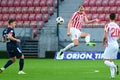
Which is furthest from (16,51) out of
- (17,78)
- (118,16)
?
(118,16)

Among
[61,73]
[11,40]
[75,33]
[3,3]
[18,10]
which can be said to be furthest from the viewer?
[3,3]

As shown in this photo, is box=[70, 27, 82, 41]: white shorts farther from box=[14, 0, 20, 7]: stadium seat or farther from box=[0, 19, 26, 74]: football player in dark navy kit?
box=[14, 0, 20, 7]: stadium seat

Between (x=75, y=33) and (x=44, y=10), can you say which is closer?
(x=75, y=33)

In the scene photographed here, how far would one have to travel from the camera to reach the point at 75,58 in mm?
28500

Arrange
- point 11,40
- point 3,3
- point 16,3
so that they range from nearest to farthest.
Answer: point 11,40 < point 16,3 < point 3,3

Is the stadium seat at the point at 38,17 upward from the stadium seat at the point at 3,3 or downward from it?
downward

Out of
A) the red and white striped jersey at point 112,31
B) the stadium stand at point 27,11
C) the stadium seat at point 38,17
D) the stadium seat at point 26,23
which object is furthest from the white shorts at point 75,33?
the stadium seat at point 38,17

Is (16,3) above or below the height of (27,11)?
above

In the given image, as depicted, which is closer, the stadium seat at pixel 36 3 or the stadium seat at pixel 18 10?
the stadium seat at pixel 18 10

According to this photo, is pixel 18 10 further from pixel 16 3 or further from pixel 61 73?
pixel 61 73

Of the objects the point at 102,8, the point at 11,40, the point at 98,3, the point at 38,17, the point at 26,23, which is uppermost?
the point at 98,3

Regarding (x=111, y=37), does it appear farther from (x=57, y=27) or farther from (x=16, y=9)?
(x=16, y=9)

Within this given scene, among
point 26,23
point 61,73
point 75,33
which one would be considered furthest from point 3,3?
point 61,73

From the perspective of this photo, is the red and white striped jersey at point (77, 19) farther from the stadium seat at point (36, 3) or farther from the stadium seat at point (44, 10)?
the stadium seat at point (36, 3)
